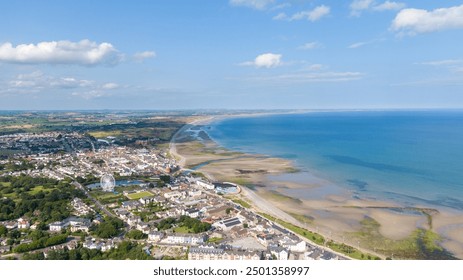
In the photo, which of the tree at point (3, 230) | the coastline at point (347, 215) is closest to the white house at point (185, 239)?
the coastline at point (347, 215)

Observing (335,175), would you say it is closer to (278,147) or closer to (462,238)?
(462,238)

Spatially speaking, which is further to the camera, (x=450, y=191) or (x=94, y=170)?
(x=94, y=170)

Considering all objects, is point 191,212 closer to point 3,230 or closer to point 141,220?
point 141,220

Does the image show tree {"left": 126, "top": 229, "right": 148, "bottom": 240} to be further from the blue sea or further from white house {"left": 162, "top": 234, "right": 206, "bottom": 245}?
the blue sea

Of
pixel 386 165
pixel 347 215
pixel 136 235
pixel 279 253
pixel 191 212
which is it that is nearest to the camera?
pixel 279 253

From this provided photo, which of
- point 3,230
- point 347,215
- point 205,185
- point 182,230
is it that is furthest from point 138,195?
point 347,215

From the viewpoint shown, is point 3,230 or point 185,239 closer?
point 185,239

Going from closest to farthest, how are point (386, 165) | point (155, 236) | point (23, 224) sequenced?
point (155, 236) < point (23, 224) < point (386, 165)

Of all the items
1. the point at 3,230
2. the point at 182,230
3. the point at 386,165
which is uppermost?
the point at 386,165

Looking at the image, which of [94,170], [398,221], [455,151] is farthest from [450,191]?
Result: [94,170]
